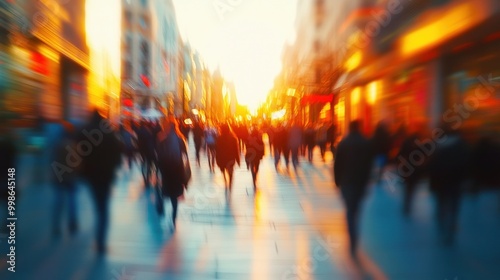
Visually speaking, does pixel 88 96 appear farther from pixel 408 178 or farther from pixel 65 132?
pixel 408 178

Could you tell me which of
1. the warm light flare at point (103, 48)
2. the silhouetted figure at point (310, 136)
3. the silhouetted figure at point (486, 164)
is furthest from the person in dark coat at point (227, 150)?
the silhouetted figure at point (310, 136)

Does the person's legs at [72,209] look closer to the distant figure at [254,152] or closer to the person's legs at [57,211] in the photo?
the person's legs at [57,211]

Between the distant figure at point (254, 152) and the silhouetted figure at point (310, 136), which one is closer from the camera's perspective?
the distant figure at point (254, 152)

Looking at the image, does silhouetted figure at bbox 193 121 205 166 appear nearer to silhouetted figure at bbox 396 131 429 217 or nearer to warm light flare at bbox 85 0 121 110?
warm light flare at bbox 85 0 121 110

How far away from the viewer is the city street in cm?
417

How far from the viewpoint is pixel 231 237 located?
5.46 metres

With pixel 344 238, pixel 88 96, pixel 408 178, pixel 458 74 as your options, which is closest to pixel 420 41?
pixel 458 74

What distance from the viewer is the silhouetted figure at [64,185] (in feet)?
17.6

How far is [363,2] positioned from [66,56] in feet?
17.6

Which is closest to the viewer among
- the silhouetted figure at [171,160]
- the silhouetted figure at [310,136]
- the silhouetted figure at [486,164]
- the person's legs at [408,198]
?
the silhouetted figure at [171,160]

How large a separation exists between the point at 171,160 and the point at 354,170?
93.6 inches

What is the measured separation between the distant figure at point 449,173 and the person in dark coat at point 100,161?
3.74 meters

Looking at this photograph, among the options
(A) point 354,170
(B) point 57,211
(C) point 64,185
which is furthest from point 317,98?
(B) point 57,211

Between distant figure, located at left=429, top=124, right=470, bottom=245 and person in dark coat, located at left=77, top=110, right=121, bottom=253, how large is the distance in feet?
12.3
